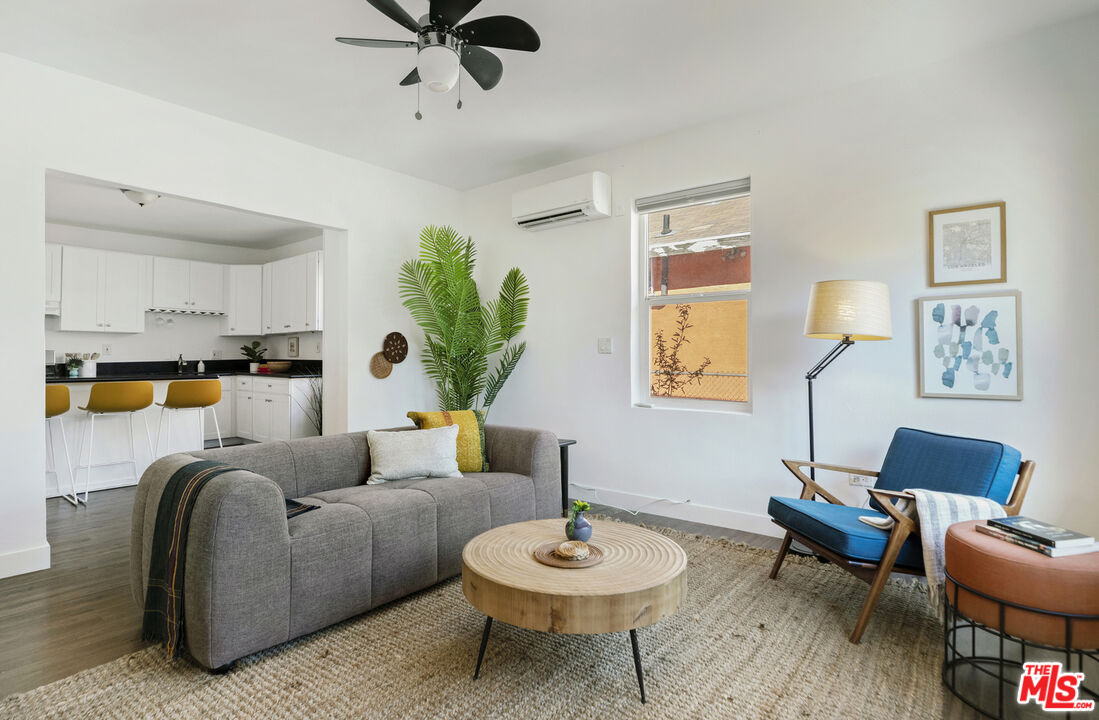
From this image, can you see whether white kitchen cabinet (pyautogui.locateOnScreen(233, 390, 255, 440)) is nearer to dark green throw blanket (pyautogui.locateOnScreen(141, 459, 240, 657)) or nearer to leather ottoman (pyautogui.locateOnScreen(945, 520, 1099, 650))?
dark green throw blanket (pyautogui.locateOnScreen(141, 459, 240, 657))

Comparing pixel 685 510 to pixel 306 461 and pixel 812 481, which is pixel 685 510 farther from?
pixel 306 461

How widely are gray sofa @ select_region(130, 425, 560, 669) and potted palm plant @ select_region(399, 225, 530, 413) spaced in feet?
5.09

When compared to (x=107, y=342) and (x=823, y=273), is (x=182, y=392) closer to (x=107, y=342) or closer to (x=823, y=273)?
(x=107, y=342)

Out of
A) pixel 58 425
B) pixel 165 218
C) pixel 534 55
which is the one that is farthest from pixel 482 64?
pixel 165 218

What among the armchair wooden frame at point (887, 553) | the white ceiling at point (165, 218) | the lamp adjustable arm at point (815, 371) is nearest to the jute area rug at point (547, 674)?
the armchair wooden frame at point (887, 553)

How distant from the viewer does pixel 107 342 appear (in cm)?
637

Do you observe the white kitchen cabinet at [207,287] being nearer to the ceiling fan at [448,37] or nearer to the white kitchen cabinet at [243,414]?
the white kitchen cabinet at [243,414]

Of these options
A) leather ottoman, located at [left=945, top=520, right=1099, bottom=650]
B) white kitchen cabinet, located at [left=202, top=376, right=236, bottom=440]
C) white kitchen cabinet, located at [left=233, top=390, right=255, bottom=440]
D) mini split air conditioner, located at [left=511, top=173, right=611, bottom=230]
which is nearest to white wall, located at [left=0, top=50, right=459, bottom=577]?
mini split air conditioner, located at [left=511, top=173, right=611, bottom=230]

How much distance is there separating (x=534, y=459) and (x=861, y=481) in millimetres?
1839

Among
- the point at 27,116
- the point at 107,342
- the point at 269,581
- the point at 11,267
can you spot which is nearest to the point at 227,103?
the point at 27,116

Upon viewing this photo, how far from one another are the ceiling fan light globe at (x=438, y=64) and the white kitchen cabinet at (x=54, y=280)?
571 centimetres

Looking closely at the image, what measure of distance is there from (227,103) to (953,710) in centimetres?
454

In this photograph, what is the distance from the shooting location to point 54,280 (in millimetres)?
5750

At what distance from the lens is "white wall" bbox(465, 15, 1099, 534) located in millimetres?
2668
